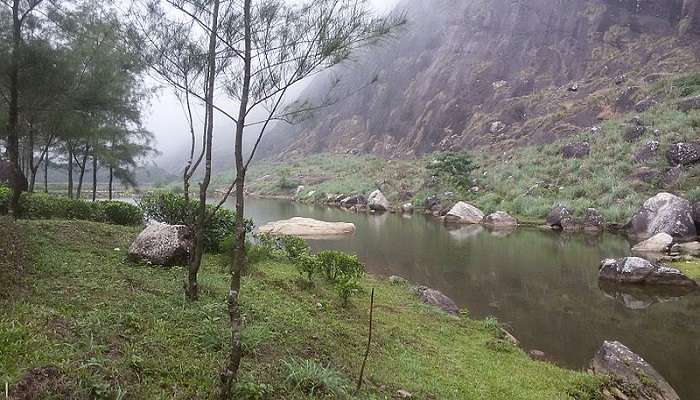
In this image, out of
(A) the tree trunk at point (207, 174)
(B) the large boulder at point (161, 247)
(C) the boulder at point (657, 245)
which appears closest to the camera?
(A) the tree trunk at point (207, 174)

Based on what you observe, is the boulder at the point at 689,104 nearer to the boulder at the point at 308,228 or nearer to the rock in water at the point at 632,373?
the boulder at the point at 308,228

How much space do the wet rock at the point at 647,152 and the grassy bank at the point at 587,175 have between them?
Result: 0.29 feet

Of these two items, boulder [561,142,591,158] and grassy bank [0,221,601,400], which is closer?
grassy bank [0,221,601,400]

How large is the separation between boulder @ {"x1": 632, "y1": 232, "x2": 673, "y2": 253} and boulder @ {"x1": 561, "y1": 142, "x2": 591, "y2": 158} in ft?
57.4

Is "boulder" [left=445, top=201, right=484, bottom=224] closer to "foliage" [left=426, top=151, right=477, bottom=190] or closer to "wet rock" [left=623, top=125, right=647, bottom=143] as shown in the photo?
"foliage" [left=426, top=151, right=477, bottom=190]

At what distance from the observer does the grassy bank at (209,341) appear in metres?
4.28

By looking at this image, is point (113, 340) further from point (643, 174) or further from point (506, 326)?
point (643, 174)

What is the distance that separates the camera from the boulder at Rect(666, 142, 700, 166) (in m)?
26.5

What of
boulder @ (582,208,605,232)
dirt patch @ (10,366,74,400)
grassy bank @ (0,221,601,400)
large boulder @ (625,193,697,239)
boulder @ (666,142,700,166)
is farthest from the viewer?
boulder @ (666,142,700,166)

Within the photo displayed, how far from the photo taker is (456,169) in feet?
130

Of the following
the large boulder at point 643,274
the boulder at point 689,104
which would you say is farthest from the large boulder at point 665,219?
the boulder at point 689,104

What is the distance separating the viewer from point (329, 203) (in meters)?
47.5

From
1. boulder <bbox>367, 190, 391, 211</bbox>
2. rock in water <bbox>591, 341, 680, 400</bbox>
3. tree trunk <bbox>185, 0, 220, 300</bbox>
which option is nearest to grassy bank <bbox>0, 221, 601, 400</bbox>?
tree trunk <bbox>185, 0, 220, 300</bbox>

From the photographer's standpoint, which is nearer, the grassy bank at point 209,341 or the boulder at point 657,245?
the grassy bank at point 209,341
